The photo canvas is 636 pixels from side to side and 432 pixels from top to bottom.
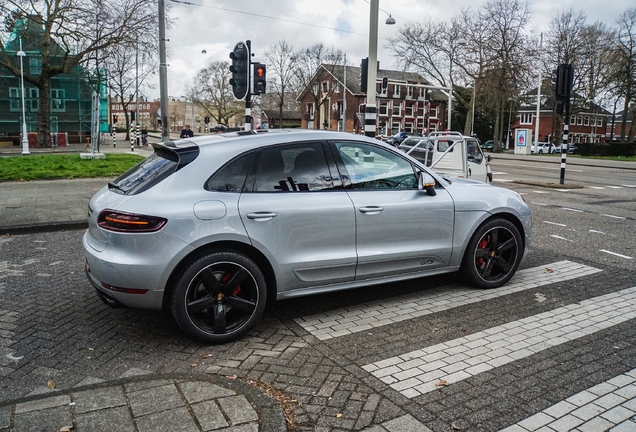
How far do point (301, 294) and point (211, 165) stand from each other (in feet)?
4.30

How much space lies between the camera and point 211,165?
436 centimetres

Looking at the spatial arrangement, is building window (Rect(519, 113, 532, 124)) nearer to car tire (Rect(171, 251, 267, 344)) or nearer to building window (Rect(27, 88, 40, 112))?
building window (Rect(27, 88, 40, 112))

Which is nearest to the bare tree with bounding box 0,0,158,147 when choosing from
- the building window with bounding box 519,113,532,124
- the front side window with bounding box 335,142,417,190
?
A: the front side window with bounding box 335,142,417,190

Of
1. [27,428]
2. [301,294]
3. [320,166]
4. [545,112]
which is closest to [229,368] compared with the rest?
[301,294]

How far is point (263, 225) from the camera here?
432 centimetres

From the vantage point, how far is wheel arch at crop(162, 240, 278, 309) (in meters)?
4.09

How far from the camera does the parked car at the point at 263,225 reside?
4.04 metres

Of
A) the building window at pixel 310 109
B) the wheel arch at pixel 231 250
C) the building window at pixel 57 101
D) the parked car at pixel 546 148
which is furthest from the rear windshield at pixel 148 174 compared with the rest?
the building window at pixel 310 109

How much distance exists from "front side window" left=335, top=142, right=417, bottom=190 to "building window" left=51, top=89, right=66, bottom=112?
4714 centimetres

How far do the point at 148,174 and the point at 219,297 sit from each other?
1.17 m

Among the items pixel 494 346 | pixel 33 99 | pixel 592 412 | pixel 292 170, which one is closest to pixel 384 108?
pixel 33 99

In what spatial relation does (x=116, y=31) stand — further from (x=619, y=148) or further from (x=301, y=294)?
(x=619, y=148)

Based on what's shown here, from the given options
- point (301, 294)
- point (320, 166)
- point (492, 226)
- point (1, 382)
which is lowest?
point (1, 382)

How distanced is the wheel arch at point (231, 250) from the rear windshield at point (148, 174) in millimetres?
653
